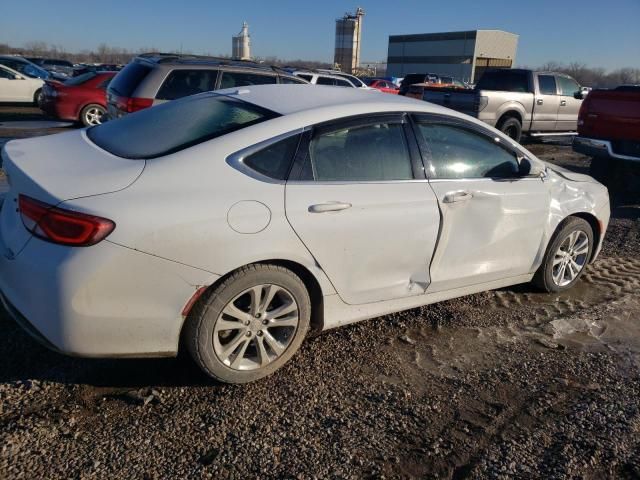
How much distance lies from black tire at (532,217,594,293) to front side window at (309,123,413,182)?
1.64 meters

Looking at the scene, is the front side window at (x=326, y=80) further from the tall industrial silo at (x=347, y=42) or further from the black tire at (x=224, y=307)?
the tall industrial silo at (x=347, y=42)

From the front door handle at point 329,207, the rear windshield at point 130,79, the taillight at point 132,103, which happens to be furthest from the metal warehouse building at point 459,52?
the front door handle at point 329,207

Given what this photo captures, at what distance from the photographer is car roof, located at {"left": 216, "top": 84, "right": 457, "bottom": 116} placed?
3.35 metres

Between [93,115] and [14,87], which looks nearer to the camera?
[93,115]

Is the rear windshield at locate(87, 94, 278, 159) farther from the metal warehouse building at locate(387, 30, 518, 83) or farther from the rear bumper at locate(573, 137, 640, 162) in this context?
the metal warehouse building at locate(387, 30, 518, 83)

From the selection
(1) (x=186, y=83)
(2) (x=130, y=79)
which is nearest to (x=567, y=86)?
(1) (x=186, y=83)

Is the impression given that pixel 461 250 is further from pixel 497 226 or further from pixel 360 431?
pixel 360 431

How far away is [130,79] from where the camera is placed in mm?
8312

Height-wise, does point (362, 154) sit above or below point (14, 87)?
above

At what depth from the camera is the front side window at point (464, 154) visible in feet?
11.9

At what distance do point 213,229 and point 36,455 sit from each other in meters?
1.27

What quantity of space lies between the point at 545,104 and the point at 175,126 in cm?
1236

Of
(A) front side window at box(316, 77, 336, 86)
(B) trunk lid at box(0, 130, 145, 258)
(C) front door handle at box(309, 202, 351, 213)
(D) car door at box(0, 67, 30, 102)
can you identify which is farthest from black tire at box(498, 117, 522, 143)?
(D) car door at box(0, 67, 30, 102)

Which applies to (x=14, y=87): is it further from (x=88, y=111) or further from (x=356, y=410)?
(x=356, y=410)
